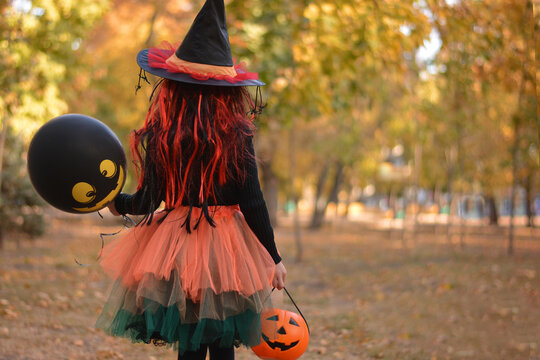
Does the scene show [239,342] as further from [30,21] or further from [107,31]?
[107,31]

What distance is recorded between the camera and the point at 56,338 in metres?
4.86

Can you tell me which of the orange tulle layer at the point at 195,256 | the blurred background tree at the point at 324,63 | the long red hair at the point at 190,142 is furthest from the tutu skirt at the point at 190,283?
the blurred background tree at the point at 324,63

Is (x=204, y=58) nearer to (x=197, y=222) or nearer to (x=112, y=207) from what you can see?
(x=197, y=222)

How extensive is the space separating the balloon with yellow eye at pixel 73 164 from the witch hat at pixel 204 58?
0.45 meters

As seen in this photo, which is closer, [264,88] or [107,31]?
[264,88]

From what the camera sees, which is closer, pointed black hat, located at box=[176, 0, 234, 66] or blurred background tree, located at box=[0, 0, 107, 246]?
pointed black hat, located at box=[176, 0, 234, 66]

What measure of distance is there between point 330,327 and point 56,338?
2.79m

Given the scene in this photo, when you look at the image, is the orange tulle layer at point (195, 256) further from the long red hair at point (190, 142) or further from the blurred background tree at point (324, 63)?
the blurred background tree at point (324, 63)

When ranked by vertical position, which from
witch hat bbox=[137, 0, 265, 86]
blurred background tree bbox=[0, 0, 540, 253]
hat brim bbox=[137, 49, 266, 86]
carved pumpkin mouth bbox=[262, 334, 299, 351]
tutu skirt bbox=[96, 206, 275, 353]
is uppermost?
blurred background tree bbox=[0, 0, 540, 253]

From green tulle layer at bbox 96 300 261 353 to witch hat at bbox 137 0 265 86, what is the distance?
1.10 m

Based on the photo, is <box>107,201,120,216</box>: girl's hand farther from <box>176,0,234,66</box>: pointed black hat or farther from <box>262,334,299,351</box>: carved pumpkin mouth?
<box>262,334,299,351</box>: carved pumpkin mouth

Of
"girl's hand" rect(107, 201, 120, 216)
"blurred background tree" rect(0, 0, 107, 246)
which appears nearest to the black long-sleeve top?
"girl's hand" rect(107, 201, 120, 216)

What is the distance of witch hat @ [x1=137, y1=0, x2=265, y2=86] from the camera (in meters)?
2.63

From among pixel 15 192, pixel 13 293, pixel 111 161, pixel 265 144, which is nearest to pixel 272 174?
pixel 265 144
